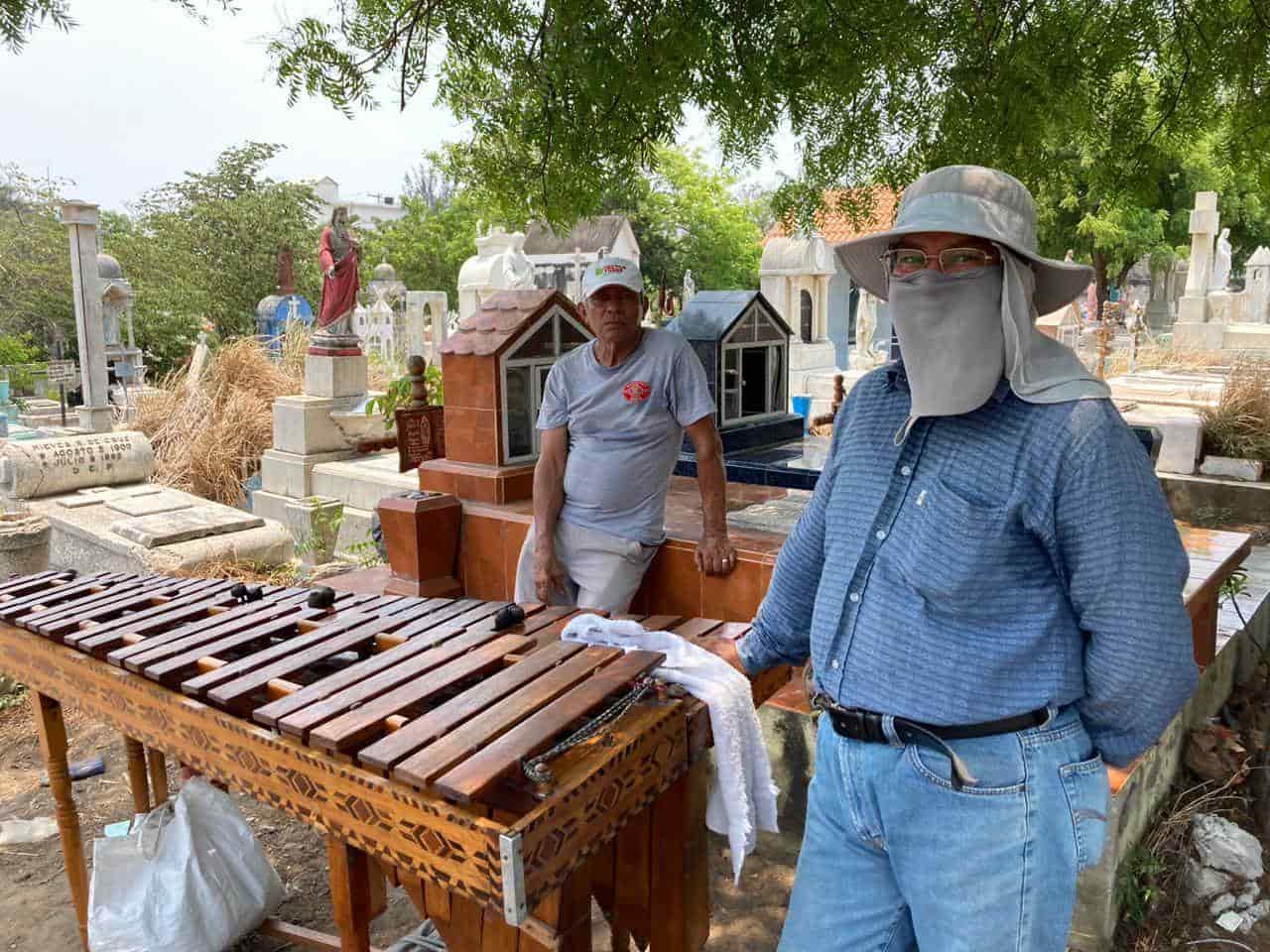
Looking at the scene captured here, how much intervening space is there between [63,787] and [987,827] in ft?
9.73

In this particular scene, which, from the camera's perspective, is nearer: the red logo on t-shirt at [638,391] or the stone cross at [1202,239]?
the red logo on t-shirt at [638,391]

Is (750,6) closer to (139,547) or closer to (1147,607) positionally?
(1147,607)

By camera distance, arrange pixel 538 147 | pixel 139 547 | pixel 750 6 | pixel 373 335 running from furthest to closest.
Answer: pixel 373 335 < pixel 139 547 < pixel 538 147 < pixel 750 6

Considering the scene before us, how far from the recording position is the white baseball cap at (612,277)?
3.31 m

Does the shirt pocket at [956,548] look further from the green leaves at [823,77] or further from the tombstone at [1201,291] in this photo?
the tombstone at [1201,291]

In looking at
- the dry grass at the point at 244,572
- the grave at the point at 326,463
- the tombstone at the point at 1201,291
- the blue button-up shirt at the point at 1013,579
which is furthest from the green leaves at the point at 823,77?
the tombstone at the point at 1201,291

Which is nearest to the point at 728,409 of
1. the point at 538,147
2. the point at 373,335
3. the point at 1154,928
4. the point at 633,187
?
the point at 633,187

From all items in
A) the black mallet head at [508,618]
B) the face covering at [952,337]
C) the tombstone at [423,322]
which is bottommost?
the black mallet head at [508,618]

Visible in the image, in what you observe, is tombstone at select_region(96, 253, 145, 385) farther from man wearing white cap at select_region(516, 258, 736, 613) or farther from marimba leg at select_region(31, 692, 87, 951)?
man wearing white cap at select_region(516, 258, 736, 613)

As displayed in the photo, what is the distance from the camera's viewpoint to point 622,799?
1883 millimetres

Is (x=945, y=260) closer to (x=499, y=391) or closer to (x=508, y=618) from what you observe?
(x=508, y=618)

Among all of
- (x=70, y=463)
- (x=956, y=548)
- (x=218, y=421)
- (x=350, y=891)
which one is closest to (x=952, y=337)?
(x=956, y=548)

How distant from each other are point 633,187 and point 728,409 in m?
1.81

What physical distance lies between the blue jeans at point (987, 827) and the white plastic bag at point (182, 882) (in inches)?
96.9
